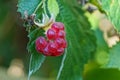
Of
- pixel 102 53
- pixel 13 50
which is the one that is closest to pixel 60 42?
pixel 102 53

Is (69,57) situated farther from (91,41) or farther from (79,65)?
(91,41)

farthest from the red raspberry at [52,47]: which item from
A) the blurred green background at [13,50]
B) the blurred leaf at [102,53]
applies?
the blurred green background at [13,50]

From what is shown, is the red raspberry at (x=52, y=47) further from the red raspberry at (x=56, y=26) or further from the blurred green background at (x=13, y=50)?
the blurred green background at (x=13, y=50)

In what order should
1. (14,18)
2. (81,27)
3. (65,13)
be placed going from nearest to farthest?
(65,13)
(81,27)
(14,18)

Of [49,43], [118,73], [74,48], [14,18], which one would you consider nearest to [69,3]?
[74,48]

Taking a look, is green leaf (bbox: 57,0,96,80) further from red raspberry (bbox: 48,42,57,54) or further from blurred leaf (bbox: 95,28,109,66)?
blurred leaf (bbox: 95,28,109,66)

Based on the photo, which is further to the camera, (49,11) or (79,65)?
(79,65)
